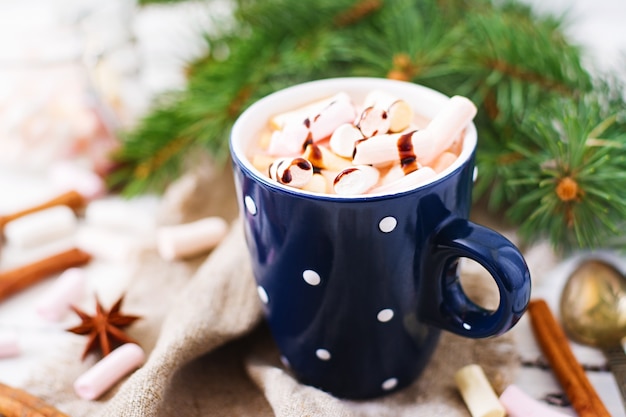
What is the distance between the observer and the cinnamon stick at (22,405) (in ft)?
2.13

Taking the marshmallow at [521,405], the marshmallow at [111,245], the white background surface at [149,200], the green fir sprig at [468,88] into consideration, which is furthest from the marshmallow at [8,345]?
the marshmallow at [521,405]

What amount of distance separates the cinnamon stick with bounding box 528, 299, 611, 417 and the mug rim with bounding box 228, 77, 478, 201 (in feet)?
0.83

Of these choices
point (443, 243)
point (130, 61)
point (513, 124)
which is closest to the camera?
point (443, 243)

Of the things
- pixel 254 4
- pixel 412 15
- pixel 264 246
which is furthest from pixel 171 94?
pixel 264 246

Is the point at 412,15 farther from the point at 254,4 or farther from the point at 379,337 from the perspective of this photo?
the point at 379,337

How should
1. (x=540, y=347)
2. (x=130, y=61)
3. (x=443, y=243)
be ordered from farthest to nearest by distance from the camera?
(x=130, y=61) → (x=540, y=347) → (x=443, y=243)

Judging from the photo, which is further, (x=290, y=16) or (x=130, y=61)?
Result: (x=130, y=61)

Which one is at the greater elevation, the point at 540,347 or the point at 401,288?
the point at 401,288

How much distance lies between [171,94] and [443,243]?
563 millimetres

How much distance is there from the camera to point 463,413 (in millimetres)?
656

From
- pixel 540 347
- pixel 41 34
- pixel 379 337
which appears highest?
pixel 41 34

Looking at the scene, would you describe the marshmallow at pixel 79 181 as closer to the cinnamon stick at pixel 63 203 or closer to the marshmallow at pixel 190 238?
the cinnamon stick at pixel 63 203

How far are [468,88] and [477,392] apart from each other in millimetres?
393

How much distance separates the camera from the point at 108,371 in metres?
0.69
